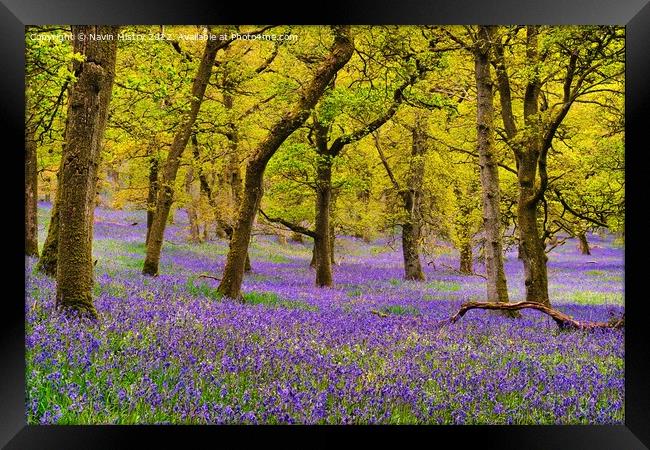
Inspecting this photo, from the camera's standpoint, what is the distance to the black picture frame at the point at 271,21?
4355mm

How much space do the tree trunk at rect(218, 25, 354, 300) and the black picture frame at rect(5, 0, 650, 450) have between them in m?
4.15

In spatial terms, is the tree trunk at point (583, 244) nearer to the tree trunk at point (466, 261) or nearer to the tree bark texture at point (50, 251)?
the tree trunk at point (466, 261)

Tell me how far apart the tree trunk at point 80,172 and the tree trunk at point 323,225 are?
8314mm

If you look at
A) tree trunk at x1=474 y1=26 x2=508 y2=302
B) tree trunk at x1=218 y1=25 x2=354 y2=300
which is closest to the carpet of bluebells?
tree trunk at x1=218 y1=25 x2=354 y2=300

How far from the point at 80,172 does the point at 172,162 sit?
229 inches

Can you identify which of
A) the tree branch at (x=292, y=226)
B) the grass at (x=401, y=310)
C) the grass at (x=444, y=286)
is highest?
the tree branch at (x=292, y=226)

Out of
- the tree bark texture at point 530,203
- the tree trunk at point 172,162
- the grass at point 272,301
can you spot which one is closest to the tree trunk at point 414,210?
the tree bark texture at point 530,203

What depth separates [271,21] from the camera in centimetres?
445

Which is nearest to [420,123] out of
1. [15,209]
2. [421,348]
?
[421,348]

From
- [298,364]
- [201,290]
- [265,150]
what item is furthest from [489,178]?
[298,364]

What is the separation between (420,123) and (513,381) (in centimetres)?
960

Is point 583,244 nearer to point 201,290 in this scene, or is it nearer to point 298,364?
point 201,290

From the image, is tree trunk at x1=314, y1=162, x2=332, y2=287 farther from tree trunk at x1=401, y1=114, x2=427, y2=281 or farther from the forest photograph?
tree trunk at x1=401, y1=114, x2=427, y2=281

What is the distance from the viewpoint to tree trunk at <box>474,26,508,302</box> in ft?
31.2
